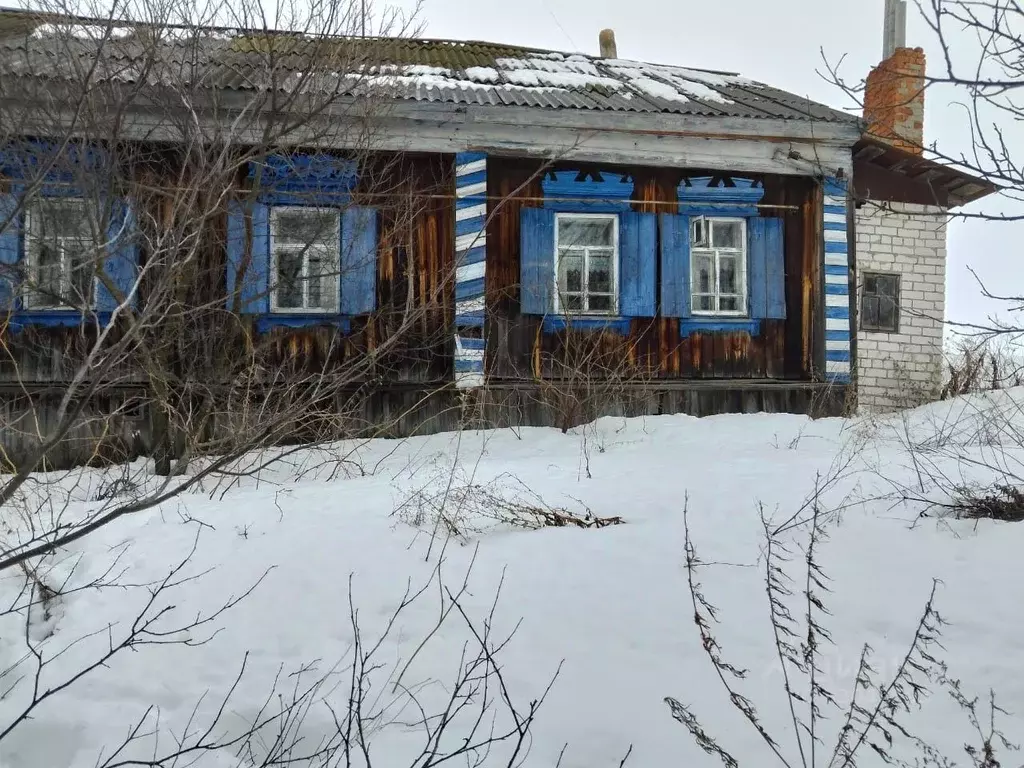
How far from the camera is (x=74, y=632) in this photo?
263 cm

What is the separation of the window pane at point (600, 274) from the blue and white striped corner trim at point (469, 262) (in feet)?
3.49

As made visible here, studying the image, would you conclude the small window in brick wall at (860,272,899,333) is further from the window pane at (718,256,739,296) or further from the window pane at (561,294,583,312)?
the window pane at (561,294,583,312)

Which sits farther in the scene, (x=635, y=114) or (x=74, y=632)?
(x=635, y=114)

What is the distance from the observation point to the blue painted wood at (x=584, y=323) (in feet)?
22.0

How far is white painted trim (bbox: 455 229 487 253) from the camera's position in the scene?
6561 millimetres

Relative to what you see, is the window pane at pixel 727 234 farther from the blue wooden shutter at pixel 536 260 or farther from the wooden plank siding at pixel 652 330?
the blue wooden shutter at pixel 536 260

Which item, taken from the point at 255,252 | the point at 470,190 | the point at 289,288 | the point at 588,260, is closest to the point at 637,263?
the point at 588,260

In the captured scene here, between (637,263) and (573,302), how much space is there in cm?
73

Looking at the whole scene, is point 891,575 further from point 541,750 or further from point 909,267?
point 909,267

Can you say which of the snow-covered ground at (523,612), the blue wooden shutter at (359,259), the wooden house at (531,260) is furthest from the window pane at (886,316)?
the blue wooden shutter at (359,259)

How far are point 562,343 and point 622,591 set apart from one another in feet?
13.7

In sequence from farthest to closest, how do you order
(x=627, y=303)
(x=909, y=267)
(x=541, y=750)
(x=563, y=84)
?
(x=909, y=267), (x=563, y=84), (x=627, y=303), (x=541, y=750)

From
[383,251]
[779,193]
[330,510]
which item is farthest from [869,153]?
[330,510]

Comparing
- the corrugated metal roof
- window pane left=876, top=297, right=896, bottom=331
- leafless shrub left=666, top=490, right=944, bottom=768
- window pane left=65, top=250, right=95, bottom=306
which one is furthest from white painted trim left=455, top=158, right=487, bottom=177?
window pane left=876, top=297, right=896, bottom=331
